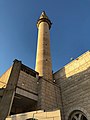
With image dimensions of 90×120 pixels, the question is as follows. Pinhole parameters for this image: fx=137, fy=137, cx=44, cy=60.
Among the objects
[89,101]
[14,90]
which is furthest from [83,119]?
[14,90]

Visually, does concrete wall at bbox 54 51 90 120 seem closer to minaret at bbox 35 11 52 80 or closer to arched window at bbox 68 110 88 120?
arched window at bbox 68 110 88 120

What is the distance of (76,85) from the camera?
14617 millimetres

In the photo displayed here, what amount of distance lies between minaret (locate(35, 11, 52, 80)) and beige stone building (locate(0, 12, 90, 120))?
186mm

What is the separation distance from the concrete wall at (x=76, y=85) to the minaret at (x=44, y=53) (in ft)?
6.24

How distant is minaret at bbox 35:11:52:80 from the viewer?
17.6 meters

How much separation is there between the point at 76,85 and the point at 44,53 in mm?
7233

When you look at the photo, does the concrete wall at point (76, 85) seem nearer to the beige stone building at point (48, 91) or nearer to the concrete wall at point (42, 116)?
the beige stone building at point (48, 91)

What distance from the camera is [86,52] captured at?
15617 mm

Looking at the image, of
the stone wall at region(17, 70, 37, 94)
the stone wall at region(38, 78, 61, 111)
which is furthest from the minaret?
the stone wall at region(17, 70, 37, 94)

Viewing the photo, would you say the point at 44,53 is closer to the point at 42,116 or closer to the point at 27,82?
the point at 27,82

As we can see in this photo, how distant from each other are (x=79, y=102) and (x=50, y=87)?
11.1 feet

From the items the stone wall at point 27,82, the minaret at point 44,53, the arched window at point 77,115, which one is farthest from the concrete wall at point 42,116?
the minaret at point 44,53

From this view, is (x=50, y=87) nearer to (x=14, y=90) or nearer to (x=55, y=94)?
(x=55, y=94)

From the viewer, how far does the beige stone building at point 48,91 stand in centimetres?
1233
